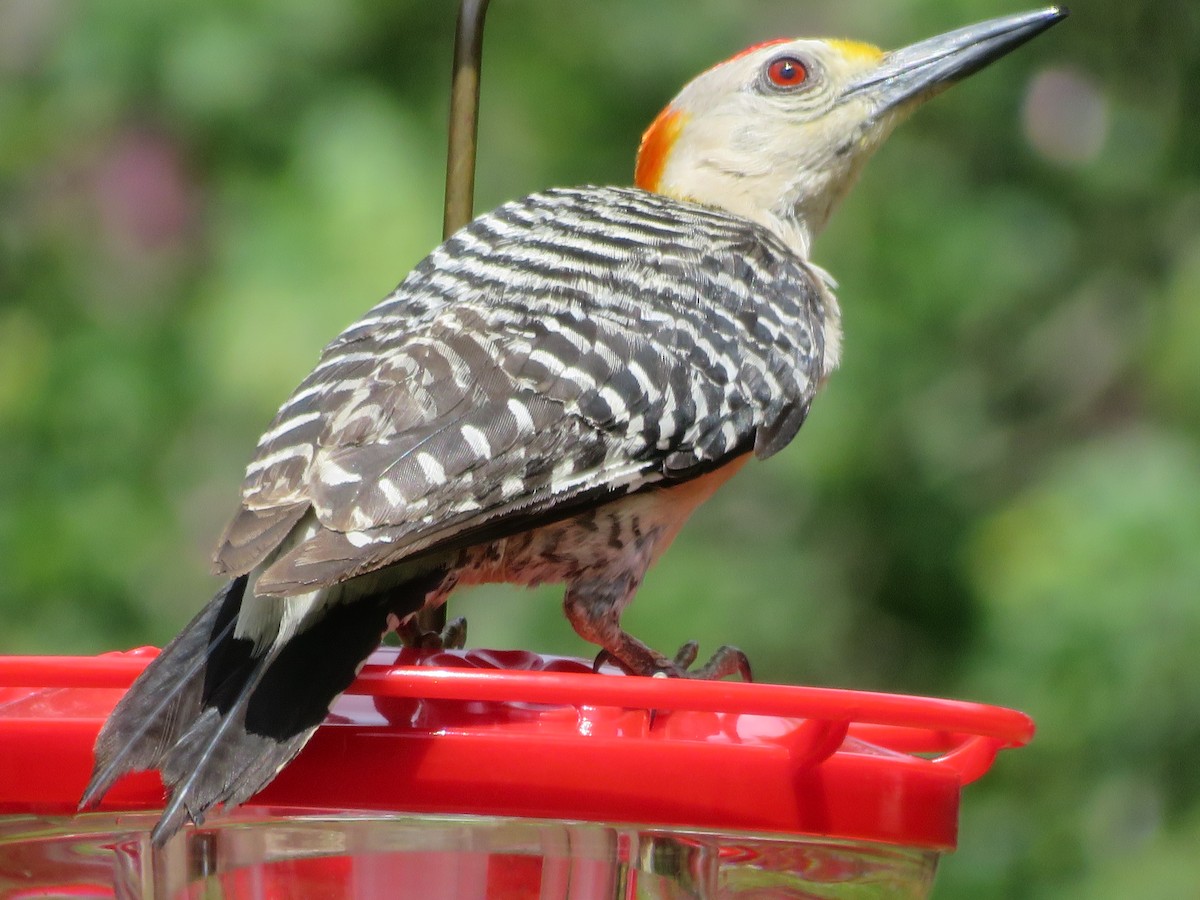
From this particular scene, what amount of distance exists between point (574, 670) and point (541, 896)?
32 centimetres

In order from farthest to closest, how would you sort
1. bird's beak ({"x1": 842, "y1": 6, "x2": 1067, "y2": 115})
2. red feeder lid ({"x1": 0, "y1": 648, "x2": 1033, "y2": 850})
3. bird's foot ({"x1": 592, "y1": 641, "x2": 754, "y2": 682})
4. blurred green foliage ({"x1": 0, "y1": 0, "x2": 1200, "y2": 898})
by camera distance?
blurred green foliage ({"x1": 0, "y1": 0, "x2": 1200, "y2": 898}), bird's beak ({"x1": 842, "y1": 6, "x2": 1067, "y2": 115}), bird's foot ({"x1": 592, "y1": 641, "x2": 754, "y2": 682}), red feeder lid ({"x1": 0, "y1": 648, "x2": 1033, "y2": 850})

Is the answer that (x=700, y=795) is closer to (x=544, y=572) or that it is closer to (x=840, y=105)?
(x=544, y=572)

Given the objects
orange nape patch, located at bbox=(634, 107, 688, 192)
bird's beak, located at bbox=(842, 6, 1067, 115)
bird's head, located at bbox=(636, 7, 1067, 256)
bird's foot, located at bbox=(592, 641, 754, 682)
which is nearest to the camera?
bird's foot, located at bbox=(592, 641, 754, 682)

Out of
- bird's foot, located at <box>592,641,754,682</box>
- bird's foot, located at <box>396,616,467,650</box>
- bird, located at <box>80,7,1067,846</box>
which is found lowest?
bird's foot, located at <box>396,616,467,650</box>

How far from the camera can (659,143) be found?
436cm

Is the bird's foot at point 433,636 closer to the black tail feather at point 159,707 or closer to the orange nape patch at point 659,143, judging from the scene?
the black tail feather at point 159,707

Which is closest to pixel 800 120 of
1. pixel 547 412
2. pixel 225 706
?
pixel 547 412

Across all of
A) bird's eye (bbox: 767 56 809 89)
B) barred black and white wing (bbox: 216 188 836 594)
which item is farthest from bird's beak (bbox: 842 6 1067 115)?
barred black and white wing (bbox: 216 188 836 594)

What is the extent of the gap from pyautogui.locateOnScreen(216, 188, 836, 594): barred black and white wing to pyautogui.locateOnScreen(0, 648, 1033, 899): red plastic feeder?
0.22m

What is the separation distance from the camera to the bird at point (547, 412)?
2051mm

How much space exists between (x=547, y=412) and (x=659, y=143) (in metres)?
1.98

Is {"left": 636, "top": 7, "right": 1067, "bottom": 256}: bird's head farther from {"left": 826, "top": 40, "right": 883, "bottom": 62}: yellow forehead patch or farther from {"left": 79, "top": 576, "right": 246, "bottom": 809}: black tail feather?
{"left": 79, "top": 576, "right": 246, "bottom": 809}: black tail feather

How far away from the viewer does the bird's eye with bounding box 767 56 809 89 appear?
165 inches

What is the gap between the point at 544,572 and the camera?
9.54ft
